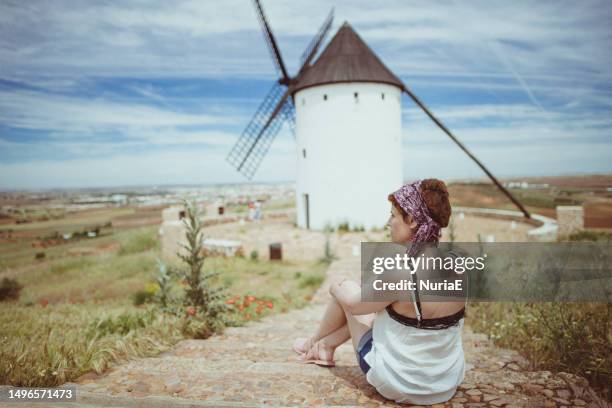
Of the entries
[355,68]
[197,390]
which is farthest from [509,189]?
[197,390]

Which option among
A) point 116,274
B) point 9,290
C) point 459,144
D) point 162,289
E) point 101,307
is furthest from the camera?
point 459,144

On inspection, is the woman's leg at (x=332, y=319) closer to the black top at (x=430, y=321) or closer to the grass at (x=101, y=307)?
the black top at (x=430, y=321)

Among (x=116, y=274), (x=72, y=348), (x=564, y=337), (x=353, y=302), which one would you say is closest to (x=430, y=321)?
(x=353, y=302)

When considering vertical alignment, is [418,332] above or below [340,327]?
above

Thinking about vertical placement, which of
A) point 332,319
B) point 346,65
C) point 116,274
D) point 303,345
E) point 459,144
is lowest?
point 116,274

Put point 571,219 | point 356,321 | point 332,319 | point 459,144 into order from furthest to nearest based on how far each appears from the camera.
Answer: point 459,144, point 571,219, point 332,319, point 356,321

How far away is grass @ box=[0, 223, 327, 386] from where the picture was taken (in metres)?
2.50

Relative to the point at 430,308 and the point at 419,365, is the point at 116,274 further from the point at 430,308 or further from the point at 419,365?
the point at 430,308

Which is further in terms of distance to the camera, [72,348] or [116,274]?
[116,274]

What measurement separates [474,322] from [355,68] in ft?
32.8

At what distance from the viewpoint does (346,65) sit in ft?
40.4

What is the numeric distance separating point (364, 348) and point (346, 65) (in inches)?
450

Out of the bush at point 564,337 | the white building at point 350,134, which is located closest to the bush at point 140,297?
the bush at point 564,337

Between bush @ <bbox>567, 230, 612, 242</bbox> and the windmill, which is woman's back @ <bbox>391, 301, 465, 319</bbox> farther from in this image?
the windmill
